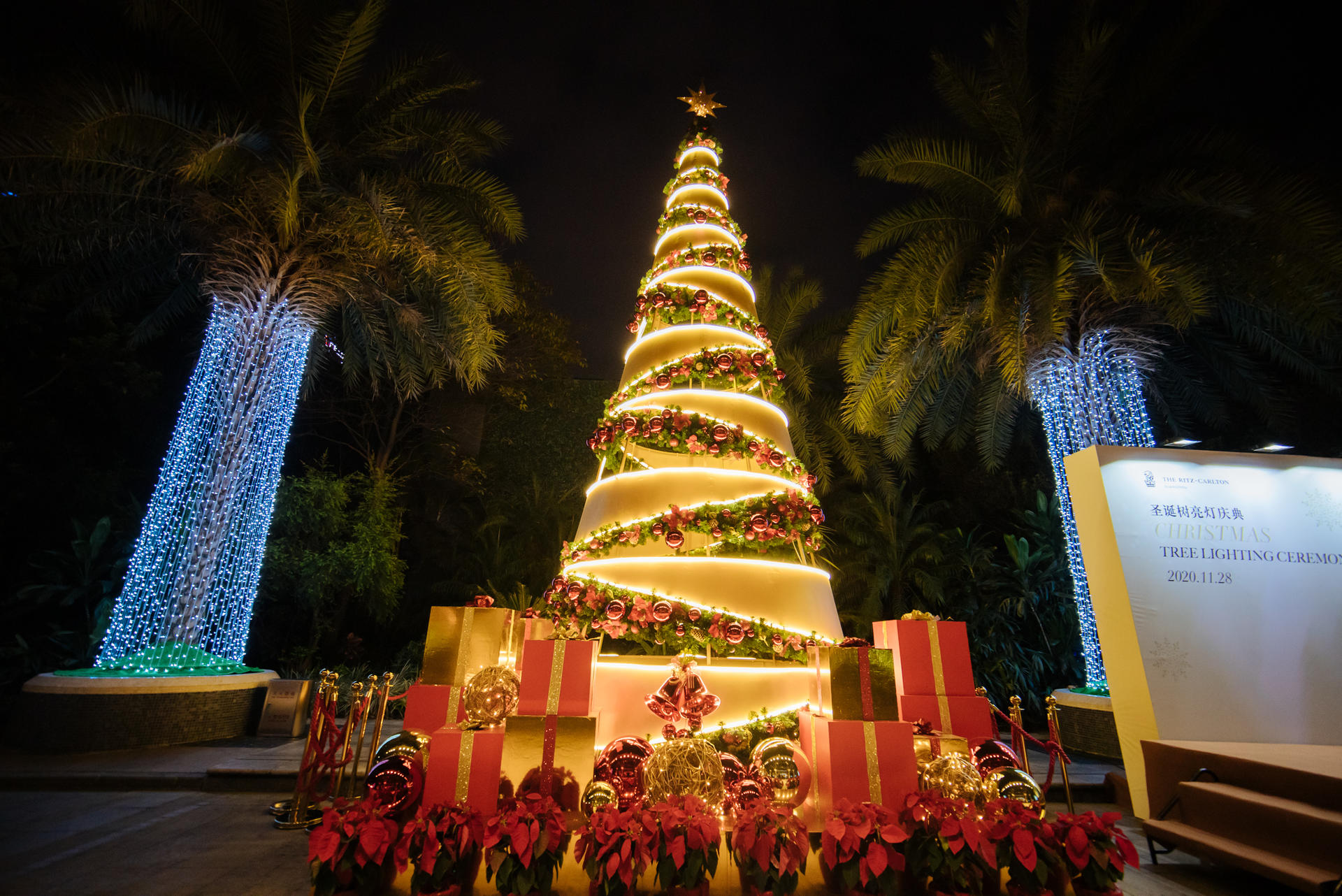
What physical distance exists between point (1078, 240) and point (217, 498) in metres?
11.8

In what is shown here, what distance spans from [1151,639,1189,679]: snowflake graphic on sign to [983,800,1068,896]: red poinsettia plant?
133 inches

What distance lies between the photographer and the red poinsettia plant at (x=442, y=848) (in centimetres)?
284

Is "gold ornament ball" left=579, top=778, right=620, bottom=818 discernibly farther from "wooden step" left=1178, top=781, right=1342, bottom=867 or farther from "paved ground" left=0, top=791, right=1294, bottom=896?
"wooden step" left=1178, top=781, right=1342, bottom=867

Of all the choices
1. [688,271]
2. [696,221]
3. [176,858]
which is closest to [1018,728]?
[688,271]

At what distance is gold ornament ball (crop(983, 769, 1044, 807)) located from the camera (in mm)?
3436

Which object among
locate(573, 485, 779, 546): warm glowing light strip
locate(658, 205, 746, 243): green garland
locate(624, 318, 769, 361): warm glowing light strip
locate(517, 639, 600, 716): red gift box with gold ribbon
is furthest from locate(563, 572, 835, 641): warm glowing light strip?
locate(658, 205, 746, 243): green garland

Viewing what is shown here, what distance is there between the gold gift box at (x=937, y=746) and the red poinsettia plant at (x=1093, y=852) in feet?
2.56

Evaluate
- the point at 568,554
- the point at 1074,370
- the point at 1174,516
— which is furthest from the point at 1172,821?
the point at 1074,370

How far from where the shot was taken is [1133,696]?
213 inches

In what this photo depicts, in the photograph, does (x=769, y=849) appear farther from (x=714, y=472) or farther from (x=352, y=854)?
(x=714, y=472)

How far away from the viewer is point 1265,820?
3773mm

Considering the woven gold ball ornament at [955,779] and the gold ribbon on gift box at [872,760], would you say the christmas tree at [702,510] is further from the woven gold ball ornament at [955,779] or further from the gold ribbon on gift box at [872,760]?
the woven gold ball ornament at [955,779]

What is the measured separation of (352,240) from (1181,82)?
457 inches

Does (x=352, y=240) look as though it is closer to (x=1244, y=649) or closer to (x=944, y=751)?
(x=944, y=751)
